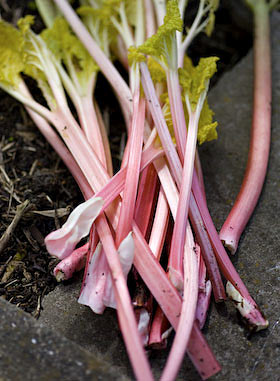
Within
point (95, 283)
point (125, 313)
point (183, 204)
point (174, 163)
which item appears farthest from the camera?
point (174, 163)

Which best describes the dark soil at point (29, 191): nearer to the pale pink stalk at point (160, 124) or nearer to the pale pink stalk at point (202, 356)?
the pale pink stalk at point (160, 124)

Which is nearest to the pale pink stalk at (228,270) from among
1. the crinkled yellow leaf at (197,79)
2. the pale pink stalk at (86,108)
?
the crinkled yellow leaf at (197,79)

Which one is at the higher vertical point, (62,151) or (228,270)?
(62,151)

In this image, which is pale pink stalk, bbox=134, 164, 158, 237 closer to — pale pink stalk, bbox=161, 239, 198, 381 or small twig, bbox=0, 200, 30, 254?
pale pink stalk, bbox=161, 239, 198, 381

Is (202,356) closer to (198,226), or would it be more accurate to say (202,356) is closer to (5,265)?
(198,226)

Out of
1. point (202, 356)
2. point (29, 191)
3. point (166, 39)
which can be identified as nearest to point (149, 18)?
point (166, 39)

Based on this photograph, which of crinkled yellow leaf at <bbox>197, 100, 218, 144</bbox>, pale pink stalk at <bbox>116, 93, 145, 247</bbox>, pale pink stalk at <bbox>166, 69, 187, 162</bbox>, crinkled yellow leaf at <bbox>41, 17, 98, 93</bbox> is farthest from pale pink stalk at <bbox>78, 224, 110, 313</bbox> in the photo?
crinkled yellow leaf at <bbox>41, 17, 98, 93</bbox>

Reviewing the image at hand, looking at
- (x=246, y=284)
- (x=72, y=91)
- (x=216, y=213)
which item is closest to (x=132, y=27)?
(x=72, y=91)
